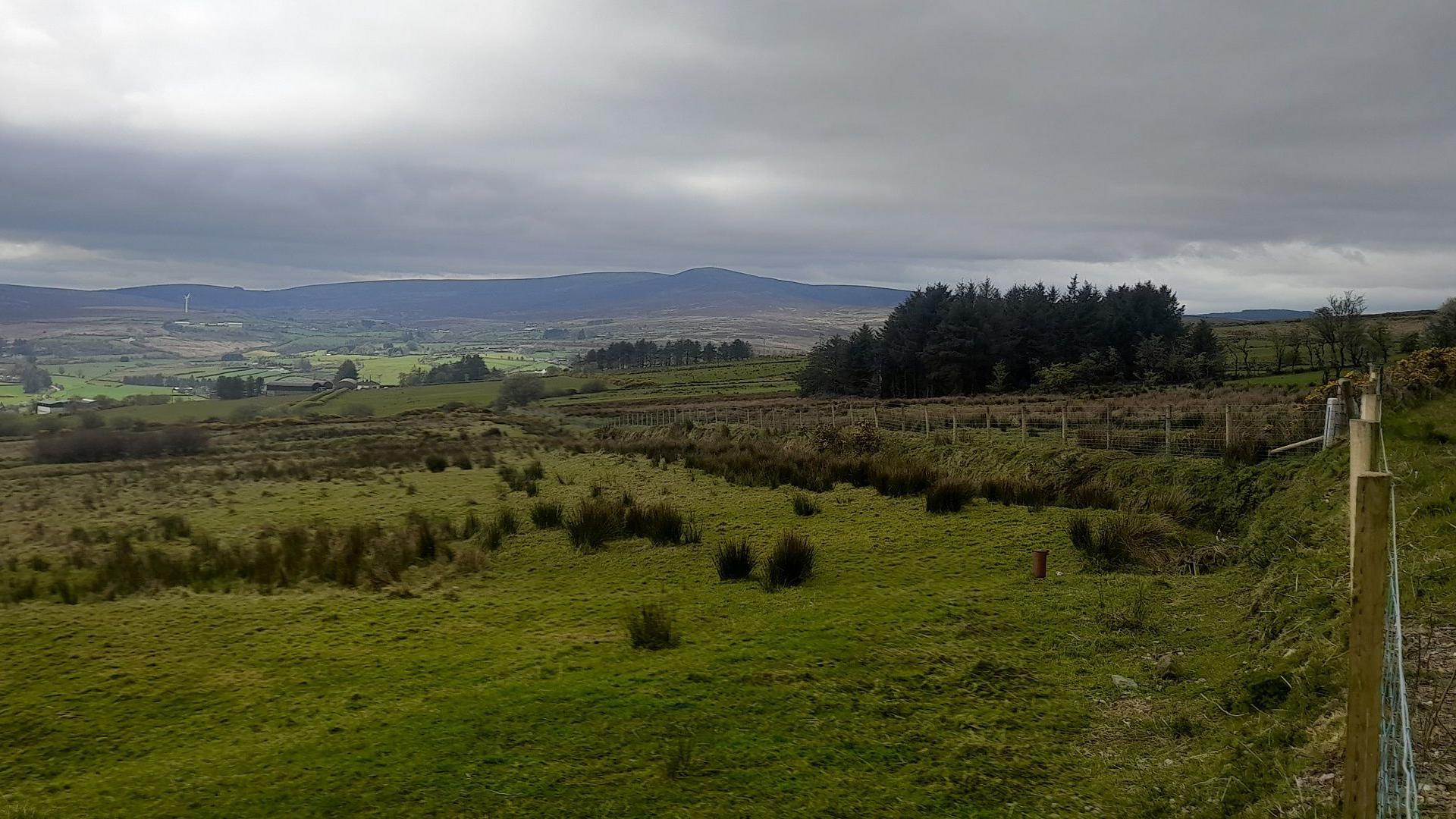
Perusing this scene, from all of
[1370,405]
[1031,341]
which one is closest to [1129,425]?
[1370,405]

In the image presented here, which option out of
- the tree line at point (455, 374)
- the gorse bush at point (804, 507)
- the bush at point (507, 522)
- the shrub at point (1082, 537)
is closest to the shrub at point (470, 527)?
the bush at point (507, 522)

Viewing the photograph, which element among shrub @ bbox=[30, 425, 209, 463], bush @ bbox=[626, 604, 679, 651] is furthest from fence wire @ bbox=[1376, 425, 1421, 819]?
shrub @ bbox=[30, 425, 209, 463]

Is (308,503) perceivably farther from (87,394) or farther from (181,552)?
(87,394)

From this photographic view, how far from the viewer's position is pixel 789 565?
9125mm

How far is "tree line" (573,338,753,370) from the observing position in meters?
131

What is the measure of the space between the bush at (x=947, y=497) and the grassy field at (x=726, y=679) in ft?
3.29

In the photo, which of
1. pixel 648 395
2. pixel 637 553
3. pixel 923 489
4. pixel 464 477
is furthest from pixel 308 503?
pixel 648 395

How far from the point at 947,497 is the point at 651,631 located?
7.44m

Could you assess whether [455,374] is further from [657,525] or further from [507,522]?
[657,525]

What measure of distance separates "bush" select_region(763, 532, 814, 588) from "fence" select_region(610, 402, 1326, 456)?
8.27 metres

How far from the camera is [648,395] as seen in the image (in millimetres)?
69562

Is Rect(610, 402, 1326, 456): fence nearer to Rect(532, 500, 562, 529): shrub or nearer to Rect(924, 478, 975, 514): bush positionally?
Rect(924, 478, 975, 514): bush

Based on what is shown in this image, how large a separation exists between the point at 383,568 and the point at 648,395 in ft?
196

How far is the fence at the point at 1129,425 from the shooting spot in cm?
1662
